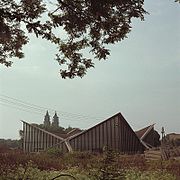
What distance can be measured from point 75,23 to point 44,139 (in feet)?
88.4

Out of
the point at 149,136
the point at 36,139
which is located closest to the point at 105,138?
the point at 149,136

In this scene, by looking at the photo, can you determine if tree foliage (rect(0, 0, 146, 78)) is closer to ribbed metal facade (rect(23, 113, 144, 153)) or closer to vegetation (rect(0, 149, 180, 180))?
vegetation (rect(0, 149, 180, 180))

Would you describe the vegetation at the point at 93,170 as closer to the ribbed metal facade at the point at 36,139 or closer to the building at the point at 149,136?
the ribbed metal facade at the point at 36,139

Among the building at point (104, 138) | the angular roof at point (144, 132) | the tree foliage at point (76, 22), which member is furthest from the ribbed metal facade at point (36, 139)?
the tree foliage at point (76, 22)

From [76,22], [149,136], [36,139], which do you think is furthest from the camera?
[149,136]

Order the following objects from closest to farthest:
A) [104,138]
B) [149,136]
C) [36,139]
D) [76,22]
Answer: [76,22]
[104,138]
[36,139]
[149,136]

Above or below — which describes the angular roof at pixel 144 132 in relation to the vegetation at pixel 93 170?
above

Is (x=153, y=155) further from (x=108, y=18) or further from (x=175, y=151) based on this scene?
(x=108, y=18)

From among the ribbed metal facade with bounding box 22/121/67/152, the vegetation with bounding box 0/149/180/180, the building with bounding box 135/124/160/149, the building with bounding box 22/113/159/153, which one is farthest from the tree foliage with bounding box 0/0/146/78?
the building with bounding box 135/124/160/149

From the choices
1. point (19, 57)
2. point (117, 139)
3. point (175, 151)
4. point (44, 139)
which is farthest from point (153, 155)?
point (44, 139)

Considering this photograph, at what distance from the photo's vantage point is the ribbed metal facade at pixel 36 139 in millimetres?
29837

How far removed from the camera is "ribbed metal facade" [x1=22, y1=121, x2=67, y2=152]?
97.9 feet

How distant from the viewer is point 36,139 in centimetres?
3191

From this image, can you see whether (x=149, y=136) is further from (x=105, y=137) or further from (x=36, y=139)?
(x=36, y=139)
